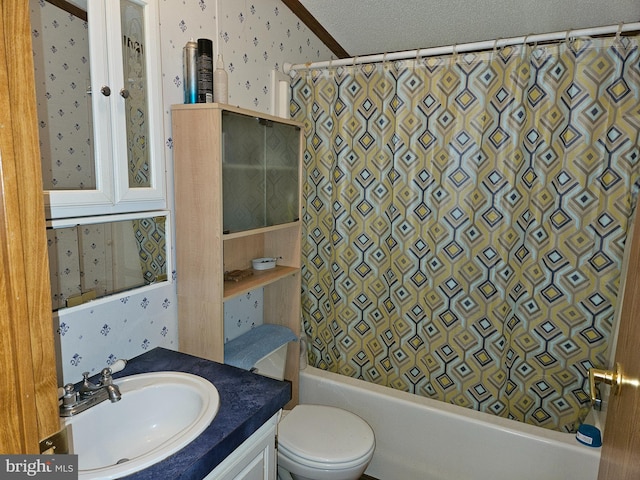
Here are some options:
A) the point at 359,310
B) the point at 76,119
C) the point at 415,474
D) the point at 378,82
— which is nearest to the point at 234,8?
the point at 378,82

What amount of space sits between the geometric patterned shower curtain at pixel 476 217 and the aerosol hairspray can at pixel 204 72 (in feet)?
2.40

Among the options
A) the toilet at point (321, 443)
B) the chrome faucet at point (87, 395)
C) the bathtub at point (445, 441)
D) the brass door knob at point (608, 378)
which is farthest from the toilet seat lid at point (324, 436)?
the brass door knob at point (608, 378)

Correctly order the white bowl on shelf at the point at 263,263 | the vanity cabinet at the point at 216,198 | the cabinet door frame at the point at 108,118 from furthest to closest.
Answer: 1. the white bowl on shelf at the point at 263,263
2. the vanity cabinet at the point at 216,198
3. the cabinet door frame at the point at 108,118

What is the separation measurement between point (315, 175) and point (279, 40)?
2.24 ft

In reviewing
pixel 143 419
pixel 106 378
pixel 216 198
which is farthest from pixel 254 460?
pixel 216 198

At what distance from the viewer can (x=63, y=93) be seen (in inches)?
44.8

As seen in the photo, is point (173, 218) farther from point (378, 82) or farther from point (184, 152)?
point (378, 82)

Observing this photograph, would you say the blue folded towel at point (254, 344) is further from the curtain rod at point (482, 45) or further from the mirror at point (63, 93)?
the curtain rod at point (482, 45)

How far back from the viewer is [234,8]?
173cm

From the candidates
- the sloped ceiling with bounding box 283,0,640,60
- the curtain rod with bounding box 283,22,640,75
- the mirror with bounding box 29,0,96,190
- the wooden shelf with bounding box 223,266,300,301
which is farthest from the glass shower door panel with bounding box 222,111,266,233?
the sloped ceiling with bounding box 283,0,640,60

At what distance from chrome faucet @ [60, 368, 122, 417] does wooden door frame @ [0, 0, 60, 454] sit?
0.60 m

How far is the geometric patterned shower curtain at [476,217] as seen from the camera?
63.8 inches

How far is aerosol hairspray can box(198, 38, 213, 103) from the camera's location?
147cm

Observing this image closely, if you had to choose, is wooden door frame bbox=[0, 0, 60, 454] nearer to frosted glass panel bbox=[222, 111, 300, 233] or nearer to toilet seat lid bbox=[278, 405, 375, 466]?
frosted glass panel bbox=[222, 111, 300, 233]
